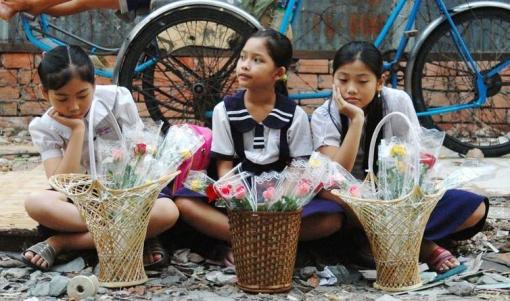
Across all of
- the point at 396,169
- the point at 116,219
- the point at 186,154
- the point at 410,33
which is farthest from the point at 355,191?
the point at 410,33

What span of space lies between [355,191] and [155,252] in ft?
2.85

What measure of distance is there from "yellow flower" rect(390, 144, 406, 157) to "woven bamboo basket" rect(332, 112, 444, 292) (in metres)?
0.09

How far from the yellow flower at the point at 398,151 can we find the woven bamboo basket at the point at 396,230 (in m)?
0.09

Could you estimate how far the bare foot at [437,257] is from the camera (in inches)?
132

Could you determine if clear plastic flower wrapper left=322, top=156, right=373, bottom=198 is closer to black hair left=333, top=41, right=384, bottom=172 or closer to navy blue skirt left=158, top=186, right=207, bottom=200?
black hair left=333, top=41, right=384, bottom=172

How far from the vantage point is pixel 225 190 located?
3.12m

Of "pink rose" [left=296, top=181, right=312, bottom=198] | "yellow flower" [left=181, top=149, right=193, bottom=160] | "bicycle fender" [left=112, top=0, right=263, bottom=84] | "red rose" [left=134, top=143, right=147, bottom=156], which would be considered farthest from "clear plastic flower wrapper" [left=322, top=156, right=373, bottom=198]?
"bicycle fender" [left=112, top=0, right=263, bottom=84]

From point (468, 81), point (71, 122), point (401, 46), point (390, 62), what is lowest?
point (71, 122)

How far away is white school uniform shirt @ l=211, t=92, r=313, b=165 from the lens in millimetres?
3537

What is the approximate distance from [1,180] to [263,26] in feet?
5.71

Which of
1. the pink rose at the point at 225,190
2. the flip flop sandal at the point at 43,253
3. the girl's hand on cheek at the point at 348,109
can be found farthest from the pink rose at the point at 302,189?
the flip flop sandal at the point at 43,253

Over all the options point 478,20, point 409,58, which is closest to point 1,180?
point 409,58

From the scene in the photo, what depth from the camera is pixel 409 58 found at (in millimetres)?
5504

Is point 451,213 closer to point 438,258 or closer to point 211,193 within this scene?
point 438,258
